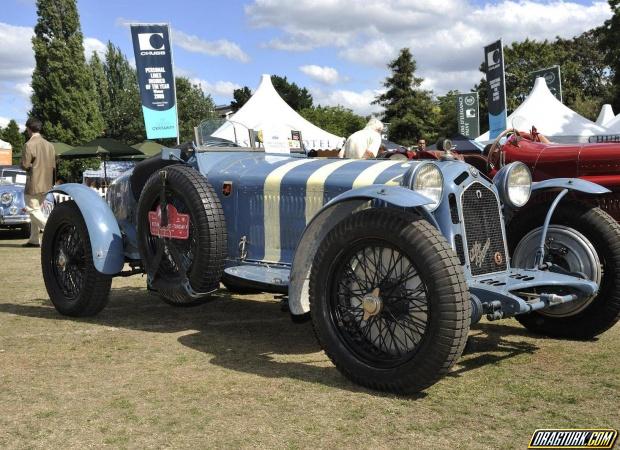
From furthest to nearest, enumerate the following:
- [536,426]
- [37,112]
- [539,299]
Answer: [37,112] → [539,299] → [536,426]

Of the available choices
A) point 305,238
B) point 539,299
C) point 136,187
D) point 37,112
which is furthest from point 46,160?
point 37,112

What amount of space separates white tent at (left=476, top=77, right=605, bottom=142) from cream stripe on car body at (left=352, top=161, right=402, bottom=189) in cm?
1557

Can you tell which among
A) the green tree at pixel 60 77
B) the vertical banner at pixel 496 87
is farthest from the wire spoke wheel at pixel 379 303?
the green tree at pixel 60 77

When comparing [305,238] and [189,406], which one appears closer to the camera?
[189,406]

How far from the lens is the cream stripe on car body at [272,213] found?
464cm

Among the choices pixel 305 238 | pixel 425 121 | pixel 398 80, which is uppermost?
pixel 398 80

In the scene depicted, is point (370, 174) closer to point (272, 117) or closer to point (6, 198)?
point (6, 198)

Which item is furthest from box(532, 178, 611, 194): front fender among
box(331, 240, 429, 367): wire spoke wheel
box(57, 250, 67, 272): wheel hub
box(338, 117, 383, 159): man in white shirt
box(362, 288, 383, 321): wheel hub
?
box(57, 250, 67, 272): wheel hub

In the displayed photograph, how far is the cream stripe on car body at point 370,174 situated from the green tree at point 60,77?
39378 mm

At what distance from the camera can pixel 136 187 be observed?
18.6ft

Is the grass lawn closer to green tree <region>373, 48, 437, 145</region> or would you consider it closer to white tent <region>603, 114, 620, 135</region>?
white tent <region>603, 114, 620, 135</region>

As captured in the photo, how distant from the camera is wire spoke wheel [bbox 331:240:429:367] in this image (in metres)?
3.48

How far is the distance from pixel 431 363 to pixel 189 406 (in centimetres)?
124

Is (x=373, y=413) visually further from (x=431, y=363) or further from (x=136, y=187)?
(x=136, y=187)
